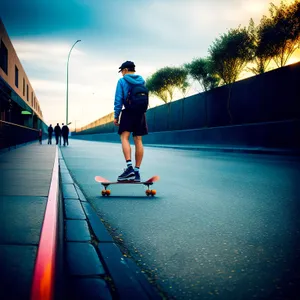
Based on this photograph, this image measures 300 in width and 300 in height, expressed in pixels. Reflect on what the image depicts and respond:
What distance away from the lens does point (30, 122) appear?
4291 centimetres

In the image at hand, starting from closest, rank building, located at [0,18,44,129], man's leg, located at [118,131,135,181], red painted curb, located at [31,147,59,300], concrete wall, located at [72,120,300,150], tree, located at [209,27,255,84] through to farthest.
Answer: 1. red painted curb, located at [31,147,59,300]
2. man's leg, located at [118,131,135,181]
3. concrete wall, located at [72,120,300,150]
4. tree, located at [209,27,255,84]
5. building, located at [0,18,44,129]

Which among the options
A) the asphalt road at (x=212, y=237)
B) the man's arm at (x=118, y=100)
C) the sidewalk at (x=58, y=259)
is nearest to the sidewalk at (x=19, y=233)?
the sidewalk at (x=58, y=259)

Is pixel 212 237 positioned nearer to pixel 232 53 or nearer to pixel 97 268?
pixel 97 268

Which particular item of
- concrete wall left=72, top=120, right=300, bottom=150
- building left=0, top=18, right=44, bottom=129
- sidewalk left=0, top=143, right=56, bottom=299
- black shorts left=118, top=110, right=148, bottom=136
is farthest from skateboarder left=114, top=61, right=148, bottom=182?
building left=0, top=18, right=44, bottom=129

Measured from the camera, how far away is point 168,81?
39.2 meters

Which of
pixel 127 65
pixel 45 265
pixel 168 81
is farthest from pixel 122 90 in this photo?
pixel 168 81

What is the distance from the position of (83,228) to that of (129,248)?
0.58 m

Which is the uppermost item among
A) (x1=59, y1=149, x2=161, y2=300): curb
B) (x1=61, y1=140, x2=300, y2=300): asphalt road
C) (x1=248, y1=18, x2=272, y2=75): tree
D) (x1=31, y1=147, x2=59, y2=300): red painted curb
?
(x1=248, y1=18, x2=272, y2=75): tree

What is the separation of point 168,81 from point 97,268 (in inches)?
1499

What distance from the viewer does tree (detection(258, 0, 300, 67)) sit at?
59.5ft

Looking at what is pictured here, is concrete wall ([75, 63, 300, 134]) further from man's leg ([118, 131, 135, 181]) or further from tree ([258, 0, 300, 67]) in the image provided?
man's leg ([118, 131, 135, 181])

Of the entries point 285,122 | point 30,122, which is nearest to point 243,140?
point 285,122

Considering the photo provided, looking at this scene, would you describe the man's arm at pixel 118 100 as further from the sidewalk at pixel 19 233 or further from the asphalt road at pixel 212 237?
the sidewalk at pixel 19 233

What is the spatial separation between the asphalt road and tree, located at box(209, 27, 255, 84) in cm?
1863
